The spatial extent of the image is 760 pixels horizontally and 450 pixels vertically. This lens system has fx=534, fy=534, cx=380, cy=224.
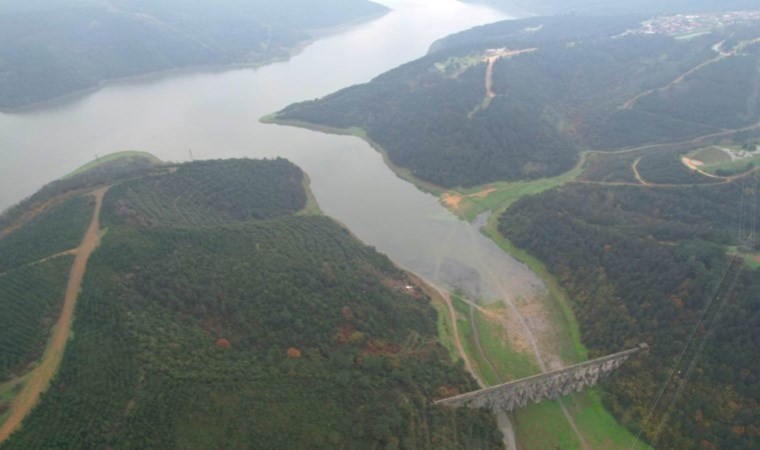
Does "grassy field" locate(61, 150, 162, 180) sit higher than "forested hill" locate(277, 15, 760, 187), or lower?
higher

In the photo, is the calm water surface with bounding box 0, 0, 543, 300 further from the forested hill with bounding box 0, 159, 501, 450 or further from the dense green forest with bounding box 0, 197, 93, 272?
the dense green forest with bounding box 0, 197, 93, 272

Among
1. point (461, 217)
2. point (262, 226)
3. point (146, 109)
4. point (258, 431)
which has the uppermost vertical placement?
point (146, 109)

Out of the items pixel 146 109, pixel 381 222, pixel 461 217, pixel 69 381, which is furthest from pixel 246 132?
pixel 69 381

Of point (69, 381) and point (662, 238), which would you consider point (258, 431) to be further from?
point (662, 238)

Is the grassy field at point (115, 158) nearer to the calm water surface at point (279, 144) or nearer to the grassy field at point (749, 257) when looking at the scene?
the calm water surface at point (279, 144)

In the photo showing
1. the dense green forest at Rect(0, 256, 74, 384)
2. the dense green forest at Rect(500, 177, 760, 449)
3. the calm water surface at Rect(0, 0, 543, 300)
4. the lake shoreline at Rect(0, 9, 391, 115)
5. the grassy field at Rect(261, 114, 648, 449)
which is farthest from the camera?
the lake shoreline at Rect(0, 9, 391, 115)

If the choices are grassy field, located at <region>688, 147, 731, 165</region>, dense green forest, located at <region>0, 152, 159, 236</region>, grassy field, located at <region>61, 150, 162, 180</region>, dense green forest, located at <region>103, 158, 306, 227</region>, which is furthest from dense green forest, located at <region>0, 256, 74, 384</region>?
grassy field, located at <region>688, 147, 731, 165</region>
